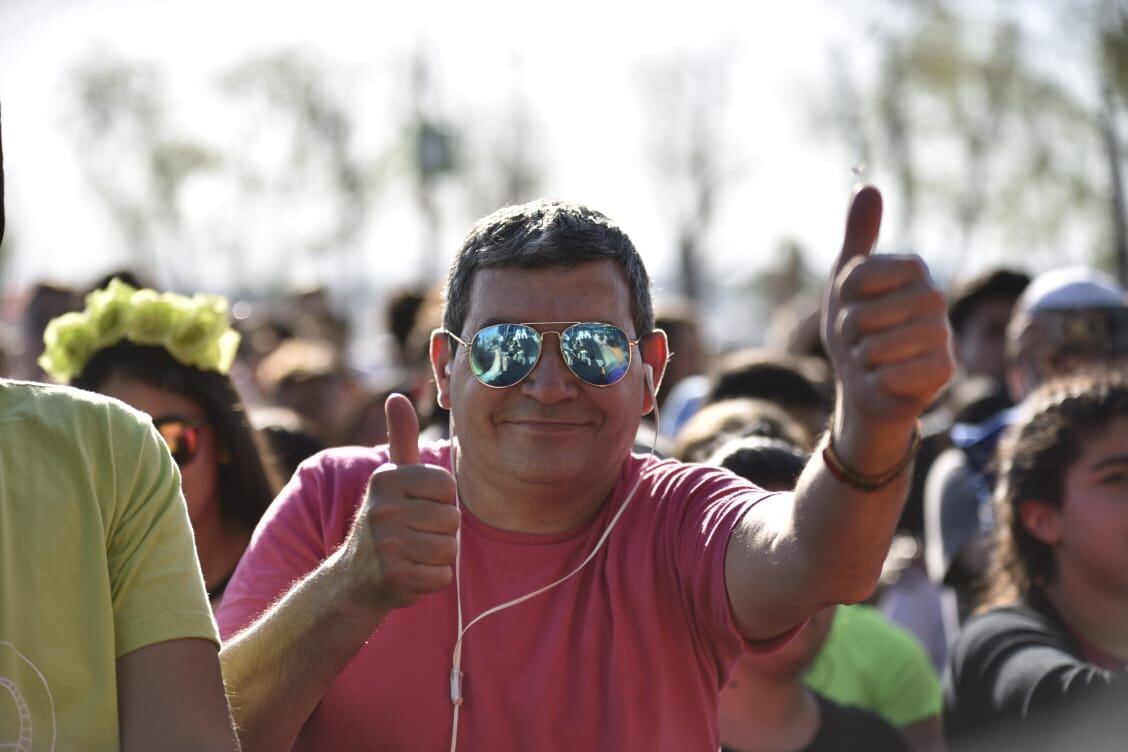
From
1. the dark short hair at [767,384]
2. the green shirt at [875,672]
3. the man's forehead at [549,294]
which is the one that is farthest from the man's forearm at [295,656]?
the dark short hair at [767,384]

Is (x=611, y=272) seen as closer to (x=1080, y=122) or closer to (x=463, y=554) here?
(x=463, y=554)

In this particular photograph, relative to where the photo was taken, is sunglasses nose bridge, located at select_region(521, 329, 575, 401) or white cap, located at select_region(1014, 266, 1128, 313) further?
white cap, located at select_region(1014, 266, 1128, 313)

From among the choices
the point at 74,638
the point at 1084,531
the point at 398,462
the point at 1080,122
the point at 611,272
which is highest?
the point at 1080,122

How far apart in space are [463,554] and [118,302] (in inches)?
71.8

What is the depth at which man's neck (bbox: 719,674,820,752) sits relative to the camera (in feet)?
11.1

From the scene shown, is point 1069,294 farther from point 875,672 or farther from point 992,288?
point 875,672

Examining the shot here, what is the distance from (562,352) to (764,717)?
136 cm

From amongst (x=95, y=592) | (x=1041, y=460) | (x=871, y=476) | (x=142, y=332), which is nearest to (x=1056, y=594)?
(x=1041, y=460)

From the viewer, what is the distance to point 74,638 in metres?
1.89

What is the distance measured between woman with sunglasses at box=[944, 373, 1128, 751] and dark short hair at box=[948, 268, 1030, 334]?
10.1ft

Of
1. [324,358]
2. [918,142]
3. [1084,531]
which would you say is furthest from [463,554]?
[918,142]

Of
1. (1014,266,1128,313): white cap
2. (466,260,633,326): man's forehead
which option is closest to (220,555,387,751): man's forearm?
(466,260,633,326): man's forehead

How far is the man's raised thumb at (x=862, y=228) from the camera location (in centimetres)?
188

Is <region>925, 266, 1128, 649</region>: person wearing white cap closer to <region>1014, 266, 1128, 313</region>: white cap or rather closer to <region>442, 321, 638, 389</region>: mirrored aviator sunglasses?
<region>1014, 266, 1128, 313</region>: white cap
